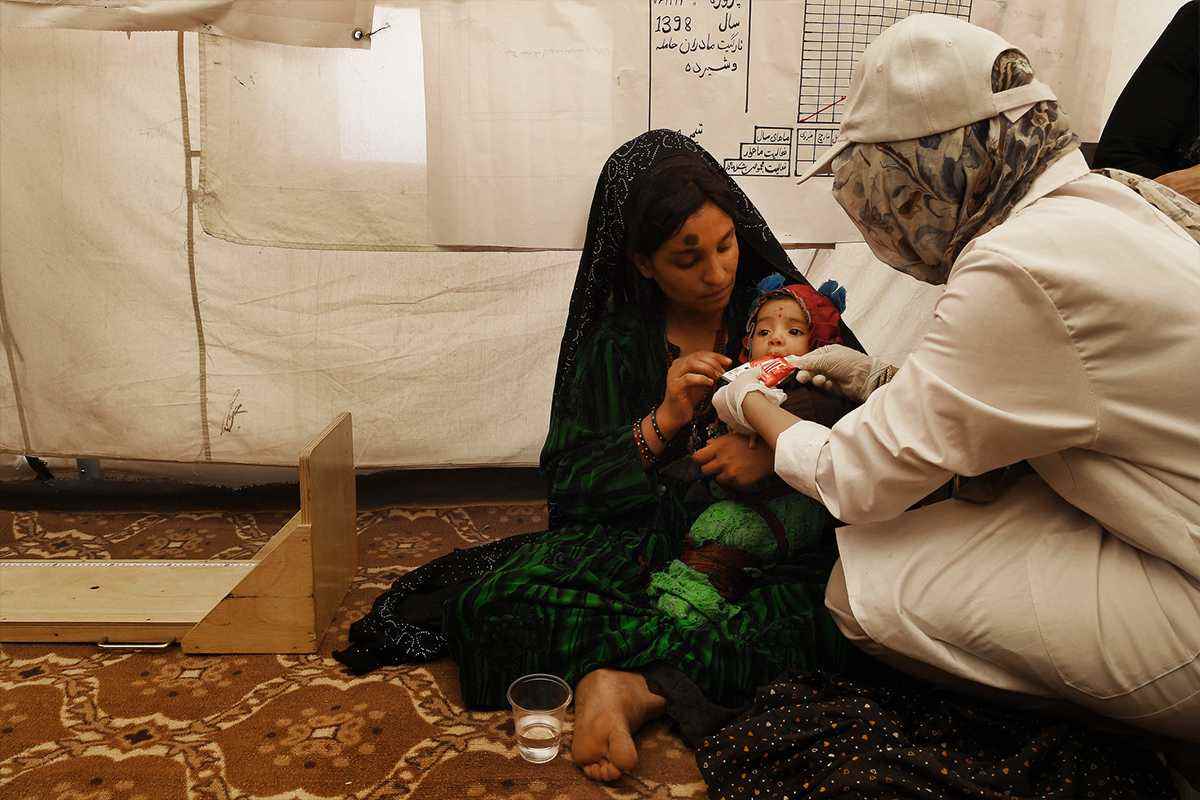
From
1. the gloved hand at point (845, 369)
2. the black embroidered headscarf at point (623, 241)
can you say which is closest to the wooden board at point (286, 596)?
the black embroidered headscarf at point (623, 241)

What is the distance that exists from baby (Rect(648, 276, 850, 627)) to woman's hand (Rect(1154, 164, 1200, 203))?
3.08 feet

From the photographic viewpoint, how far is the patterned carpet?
5.26 ft

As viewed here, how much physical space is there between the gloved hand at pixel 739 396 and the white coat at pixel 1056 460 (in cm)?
21

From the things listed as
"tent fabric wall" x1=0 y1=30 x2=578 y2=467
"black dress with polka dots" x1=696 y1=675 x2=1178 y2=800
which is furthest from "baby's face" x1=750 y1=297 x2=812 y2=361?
"tent fabric wall" x1=0 y1=30 x2=578 y2=467

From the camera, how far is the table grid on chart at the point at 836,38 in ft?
9.25

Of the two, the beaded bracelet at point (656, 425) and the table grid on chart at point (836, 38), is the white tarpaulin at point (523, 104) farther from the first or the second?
the beaded bracelet at point (656, 425)

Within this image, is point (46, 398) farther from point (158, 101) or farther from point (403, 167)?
point (403, 167)

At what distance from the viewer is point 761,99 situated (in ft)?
9.37

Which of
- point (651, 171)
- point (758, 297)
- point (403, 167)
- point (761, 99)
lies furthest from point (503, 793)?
point (761, 99)

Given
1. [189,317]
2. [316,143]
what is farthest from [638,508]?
[189,317]

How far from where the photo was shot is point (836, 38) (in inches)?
112

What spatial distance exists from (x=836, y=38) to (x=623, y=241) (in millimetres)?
1392

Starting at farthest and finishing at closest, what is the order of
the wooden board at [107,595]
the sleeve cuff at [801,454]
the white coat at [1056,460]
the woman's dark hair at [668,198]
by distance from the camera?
the wooden board at [107,595], the woman's dark hair at [668,198], the sleeve cuff at [801,454], the white coat at [1056,460]

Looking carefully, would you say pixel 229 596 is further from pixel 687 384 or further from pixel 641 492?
pixel 687 384
